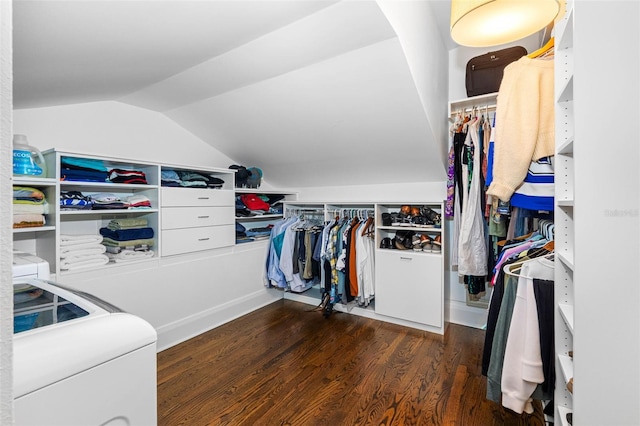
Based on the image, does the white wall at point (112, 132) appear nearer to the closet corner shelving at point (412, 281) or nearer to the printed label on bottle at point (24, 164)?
the printed label on bottle at point (24, 164)

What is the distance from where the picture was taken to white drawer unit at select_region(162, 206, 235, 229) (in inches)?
94.5

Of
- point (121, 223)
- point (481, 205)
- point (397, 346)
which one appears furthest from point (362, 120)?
point (121, 223)

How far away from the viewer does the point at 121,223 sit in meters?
2.24

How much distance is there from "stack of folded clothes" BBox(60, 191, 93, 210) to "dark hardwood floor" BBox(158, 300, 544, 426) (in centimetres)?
120

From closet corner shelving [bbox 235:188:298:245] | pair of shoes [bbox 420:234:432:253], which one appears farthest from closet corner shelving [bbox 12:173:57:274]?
pair of shoes [bbox 420:234:432:253]

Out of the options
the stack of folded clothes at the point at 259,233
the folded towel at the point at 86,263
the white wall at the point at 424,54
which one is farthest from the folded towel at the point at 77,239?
the white wall at the point at 424,54

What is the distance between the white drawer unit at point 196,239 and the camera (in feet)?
7.85

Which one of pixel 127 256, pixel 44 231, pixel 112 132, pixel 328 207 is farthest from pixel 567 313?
pixel 112 132

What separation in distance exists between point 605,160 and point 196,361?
8.12 feet

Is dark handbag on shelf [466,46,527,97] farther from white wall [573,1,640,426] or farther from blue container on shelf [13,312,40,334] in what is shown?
blue container on shelf [13,312,40,334]

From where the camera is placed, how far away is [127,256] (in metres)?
2.21

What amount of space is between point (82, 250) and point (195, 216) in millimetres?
806

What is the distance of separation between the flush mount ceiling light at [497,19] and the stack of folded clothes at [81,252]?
2469 mm

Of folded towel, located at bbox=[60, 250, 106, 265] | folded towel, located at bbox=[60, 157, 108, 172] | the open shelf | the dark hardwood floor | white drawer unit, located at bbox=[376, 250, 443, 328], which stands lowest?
the dark hardwood floor
